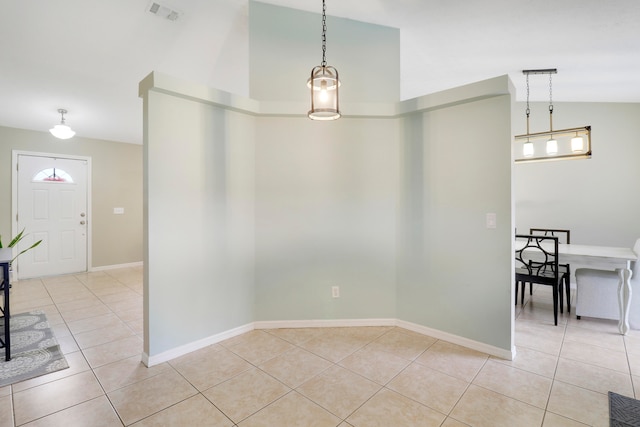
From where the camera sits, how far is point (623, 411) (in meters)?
1.87

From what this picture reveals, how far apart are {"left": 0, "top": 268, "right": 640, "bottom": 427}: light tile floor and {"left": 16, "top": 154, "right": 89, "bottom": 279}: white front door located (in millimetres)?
3091

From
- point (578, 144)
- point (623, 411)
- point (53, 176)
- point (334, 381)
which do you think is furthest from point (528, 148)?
point (53, 176)

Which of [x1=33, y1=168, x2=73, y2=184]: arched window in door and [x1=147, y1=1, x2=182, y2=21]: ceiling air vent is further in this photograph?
[x1=33, y1=168, x2=73, y2=184]: arched window in door

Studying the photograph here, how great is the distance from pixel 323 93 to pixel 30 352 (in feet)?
11.0

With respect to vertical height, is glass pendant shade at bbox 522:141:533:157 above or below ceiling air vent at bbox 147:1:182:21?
below

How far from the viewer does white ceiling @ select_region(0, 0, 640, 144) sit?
8.60 ft

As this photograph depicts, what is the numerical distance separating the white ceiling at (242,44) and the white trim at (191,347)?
9.84ft

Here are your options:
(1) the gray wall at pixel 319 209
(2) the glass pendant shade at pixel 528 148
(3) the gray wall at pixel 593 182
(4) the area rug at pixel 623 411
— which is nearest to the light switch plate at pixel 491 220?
(1) the gray wall at pixel 319 209

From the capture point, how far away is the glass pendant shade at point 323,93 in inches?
92.9

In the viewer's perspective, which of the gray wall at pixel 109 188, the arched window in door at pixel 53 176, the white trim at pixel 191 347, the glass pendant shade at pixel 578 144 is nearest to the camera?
the white trim at pixel 191 347

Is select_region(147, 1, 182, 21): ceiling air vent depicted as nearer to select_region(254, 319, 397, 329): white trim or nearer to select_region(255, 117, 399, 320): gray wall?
select_region(255, 117, 399, 320): gray wall

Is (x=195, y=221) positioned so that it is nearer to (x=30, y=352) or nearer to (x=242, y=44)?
(x=30, y=352)

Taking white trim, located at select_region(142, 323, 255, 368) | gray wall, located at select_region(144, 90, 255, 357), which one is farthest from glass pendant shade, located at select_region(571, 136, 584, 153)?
white trim, located at select_region(142, 323, 255, 368)

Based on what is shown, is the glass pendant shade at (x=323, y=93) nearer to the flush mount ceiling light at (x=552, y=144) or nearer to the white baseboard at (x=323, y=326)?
the white baseboard at (x=323, y=326)
